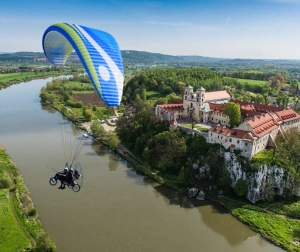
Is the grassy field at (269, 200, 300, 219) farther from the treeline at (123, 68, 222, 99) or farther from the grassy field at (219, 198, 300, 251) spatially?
the treeline at (123, 68, 222, 99)

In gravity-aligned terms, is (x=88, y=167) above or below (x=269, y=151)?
below

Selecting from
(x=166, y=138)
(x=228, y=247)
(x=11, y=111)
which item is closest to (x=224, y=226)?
(x=228, y=247)

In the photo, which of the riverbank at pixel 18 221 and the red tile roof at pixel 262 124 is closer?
the riverbank at pixel 18 221

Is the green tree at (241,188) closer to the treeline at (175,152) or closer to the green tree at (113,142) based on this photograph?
the treeline at (175,152)

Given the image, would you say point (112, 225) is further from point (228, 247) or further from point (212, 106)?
point (212, 106)

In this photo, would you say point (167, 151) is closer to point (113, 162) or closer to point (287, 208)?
point (113, 162)

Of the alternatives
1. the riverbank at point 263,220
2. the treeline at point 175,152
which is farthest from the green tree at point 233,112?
the riverbank at point 263,220
